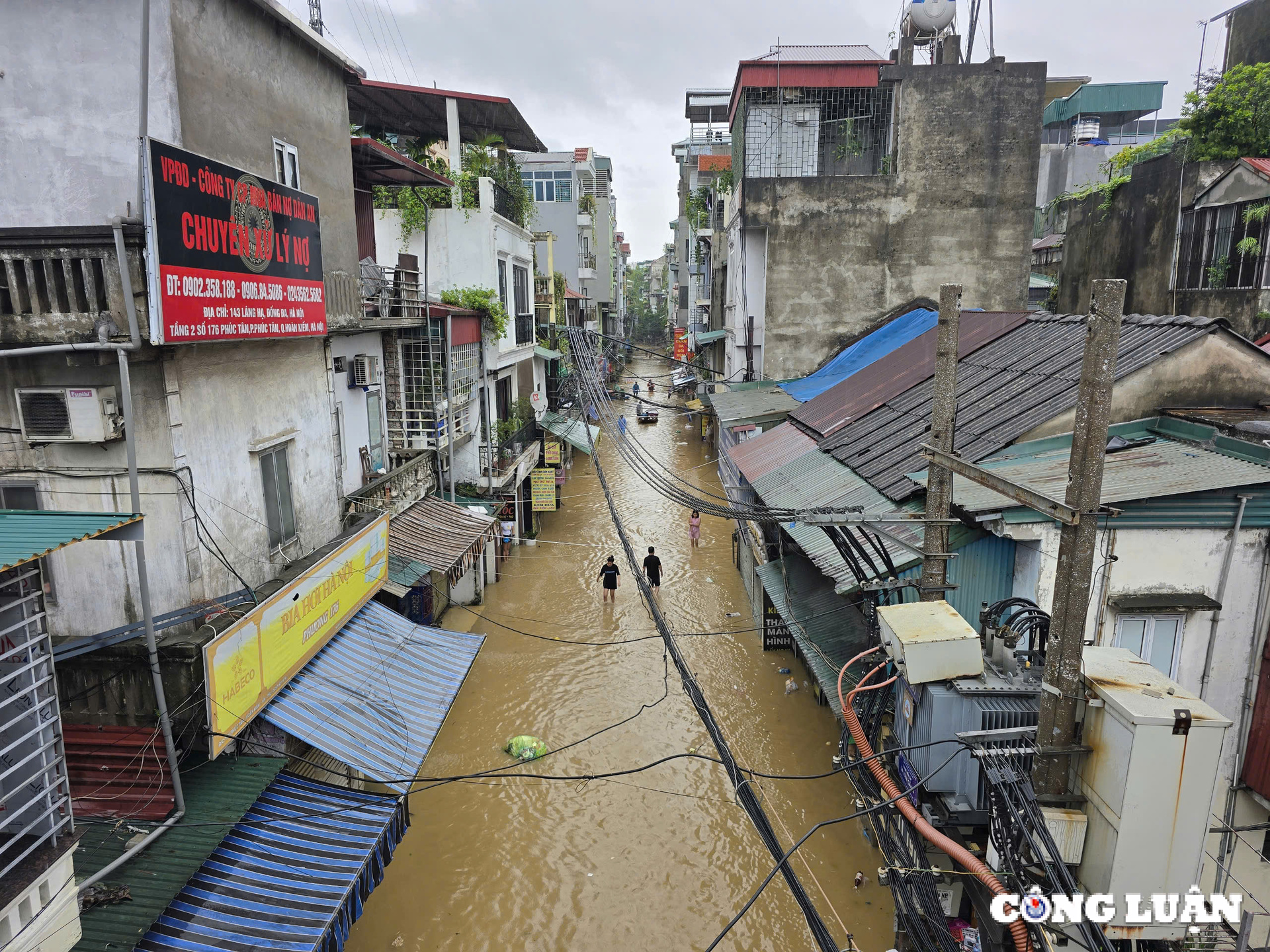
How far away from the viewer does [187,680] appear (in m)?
7.91

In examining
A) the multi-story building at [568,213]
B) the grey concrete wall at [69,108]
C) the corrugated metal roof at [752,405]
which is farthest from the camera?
the multi-story building at [568,213]

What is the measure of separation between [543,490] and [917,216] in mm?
14662

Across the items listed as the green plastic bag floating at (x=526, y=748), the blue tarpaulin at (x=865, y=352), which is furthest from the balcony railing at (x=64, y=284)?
the blue tarpaulin at (x=865, y=352)

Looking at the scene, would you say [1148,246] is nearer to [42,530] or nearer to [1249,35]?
[1249,35]

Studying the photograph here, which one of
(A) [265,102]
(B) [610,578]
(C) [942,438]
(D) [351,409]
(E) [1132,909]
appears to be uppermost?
(A) [265,102]

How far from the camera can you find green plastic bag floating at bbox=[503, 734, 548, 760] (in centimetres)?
1312

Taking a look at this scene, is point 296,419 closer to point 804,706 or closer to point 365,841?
point 365,841

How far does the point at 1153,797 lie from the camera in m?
5.32

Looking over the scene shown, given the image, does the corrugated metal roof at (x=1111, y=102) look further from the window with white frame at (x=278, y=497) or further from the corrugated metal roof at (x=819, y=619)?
the window with white frame at (x=278, y=497)

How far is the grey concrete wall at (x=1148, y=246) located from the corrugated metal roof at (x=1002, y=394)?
2.18 metres

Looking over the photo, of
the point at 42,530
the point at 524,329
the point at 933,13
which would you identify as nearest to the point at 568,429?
the point at 524,329

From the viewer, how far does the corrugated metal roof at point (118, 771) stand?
24.3 feet

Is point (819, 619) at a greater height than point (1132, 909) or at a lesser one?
lesser

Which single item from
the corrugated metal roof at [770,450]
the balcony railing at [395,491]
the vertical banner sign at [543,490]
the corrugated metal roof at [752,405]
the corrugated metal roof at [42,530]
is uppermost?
the corrugated metal roof at [42,530]
